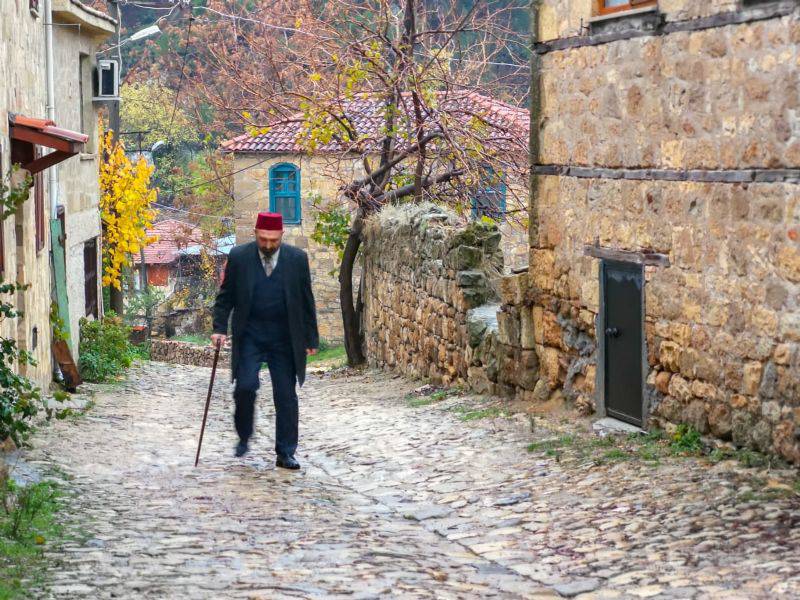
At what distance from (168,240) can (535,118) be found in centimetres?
3569

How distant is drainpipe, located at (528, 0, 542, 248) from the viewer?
1055 cm

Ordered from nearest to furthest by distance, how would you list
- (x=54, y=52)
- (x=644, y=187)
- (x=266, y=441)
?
(x=644, y=187)
(x=266, y=441)
(x=54, y=52)

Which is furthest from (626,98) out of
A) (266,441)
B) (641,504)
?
(266,441)

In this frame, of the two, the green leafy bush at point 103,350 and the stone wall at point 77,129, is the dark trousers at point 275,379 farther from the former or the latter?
the green leafy bush at point 103,350

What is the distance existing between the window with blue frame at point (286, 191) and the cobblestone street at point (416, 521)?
979 inches

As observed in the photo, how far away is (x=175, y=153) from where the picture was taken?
A: 51.2 meters

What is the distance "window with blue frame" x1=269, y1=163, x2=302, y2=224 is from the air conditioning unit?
15.7 m

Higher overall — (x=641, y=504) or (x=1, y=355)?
(x=1, y=355)

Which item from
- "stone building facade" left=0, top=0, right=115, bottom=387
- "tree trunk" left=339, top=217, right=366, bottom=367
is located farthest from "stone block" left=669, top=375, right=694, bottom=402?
"tree trunk" left=339, top=217, right=366, bottom=367

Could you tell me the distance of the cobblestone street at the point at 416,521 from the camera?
5578 mm

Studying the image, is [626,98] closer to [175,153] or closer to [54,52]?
[54,52]

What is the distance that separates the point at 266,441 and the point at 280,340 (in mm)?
2179

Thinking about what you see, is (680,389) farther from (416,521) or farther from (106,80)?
(106,80)

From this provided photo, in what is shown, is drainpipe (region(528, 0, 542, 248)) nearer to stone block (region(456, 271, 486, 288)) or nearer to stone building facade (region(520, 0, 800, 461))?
stone building facade (region(520, 0, 800, 461))
